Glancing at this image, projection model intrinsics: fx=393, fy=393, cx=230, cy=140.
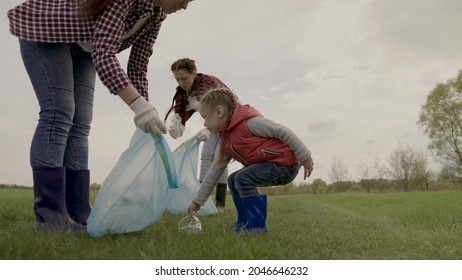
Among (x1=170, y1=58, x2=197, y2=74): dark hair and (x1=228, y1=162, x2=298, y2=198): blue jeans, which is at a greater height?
(x1=170, y1=58, x2=197, y2=74): dark hair

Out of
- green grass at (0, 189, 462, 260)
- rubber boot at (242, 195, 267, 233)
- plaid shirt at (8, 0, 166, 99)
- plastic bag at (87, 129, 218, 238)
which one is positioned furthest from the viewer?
rubber boot at (242, 195, 267, 233)

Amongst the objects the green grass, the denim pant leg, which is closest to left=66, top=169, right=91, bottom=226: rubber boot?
the denim pant leg

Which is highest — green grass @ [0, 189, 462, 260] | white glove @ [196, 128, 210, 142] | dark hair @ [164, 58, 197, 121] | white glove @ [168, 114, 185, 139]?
dark hair @ [164, 58, 197, 121]

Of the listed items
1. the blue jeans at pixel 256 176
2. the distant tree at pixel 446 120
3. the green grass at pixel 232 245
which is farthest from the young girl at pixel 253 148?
the distant tree at pixel 446 120

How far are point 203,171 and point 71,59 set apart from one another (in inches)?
96.3

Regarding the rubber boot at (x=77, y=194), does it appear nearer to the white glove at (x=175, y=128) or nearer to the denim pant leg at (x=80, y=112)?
the denim pant leg at (x=80, y=112)

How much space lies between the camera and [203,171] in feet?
15.6

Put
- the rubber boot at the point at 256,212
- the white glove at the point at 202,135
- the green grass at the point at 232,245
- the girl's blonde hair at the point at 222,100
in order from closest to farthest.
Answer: the green grass at the point at 232,245, the rubber boot at the point at 256,212, the girl's blonde hair at the point at 222,100, the white glove at the point at 202,135

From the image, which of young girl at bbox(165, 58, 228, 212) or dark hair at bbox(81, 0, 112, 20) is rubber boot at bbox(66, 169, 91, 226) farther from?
young girl at bbox(165, 58, 228, 212)

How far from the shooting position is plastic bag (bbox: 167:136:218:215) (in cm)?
401

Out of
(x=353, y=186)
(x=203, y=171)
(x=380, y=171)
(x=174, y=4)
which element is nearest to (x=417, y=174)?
(x=380, y=171)

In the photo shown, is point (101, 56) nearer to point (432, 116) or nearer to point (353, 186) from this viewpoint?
point (432, 116)

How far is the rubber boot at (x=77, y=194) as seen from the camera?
9.29 ft

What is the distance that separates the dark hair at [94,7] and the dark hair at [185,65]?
1988 mm
